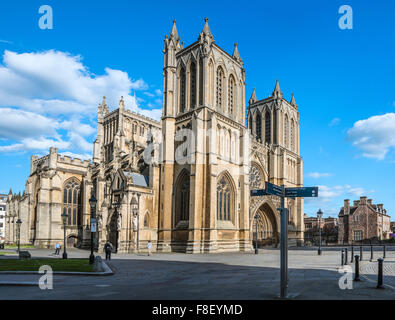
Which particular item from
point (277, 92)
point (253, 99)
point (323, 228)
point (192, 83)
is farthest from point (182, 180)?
point (323, 228)

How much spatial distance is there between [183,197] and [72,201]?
20.7 m

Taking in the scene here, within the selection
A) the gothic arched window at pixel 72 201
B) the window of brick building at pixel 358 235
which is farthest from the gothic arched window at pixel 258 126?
the gothic arched window at pixel 72 201

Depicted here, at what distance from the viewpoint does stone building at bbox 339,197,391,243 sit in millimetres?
64750

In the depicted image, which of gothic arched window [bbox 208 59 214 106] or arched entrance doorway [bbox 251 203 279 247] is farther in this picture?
arched entrance doorway [bbox 251 203 279 247]

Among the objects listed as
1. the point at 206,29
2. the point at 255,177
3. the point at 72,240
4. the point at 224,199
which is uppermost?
the point at 206,29

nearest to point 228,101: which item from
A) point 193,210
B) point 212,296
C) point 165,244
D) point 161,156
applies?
point 161,156

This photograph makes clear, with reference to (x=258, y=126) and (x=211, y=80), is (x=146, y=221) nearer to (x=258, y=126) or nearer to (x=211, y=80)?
(x=211, y=80)

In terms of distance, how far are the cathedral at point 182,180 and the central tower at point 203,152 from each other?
0.37 ft

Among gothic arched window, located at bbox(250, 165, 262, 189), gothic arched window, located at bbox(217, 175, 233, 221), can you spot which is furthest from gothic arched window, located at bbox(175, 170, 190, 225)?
Answer: gothic arched window, located at bbox(250, 165, 262, 189)

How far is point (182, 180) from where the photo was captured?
3962 centimetres

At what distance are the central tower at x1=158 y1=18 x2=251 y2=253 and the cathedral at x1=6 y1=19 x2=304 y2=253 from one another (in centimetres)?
11

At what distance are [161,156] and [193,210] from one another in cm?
817

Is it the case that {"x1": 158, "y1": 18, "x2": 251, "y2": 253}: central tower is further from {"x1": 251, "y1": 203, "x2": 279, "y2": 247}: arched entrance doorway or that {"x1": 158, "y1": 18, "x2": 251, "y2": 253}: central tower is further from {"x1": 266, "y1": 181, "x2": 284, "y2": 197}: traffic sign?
{"x1": 266, "y1": 181, "x2": 284, "y2": 197}: traffic sign

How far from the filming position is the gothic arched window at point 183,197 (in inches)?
1522
